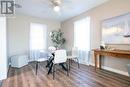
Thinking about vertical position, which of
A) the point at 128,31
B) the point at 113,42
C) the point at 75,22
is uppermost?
the point at 75,22

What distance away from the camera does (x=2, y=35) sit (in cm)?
304

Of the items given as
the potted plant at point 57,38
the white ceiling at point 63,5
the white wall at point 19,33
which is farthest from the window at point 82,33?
the white wall at point 19,33

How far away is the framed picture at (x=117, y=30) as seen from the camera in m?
3.21

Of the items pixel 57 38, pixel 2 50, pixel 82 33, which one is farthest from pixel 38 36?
pixel 2 50

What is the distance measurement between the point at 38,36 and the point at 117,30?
4.16 metres

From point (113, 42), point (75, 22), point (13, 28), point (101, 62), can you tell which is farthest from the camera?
point (75, 22)

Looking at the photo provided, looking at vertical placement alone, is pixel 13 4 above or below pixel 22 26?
above

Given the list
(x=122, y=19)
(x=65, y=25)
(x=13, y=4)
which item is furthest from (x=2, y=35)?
(x=65, y=25)

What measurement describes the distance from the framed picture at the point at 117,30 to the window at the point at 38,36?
3.55 metres

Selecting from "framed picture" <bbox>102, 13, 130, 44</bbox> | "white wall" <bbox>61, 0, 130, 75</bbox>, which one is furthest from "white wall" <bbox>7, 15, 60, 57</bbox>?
"framed picture" <bbox>102, 13, 130, 44</bbox>

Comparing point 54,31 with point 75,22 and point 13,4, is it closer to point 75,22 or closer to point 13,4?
point 75,22

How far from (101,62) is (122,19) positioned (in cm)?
176

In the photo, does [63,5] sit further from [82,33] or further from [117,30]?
[117,30]

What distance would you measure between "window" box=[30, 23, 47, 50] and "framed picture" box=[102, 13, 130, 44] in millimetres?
3548
